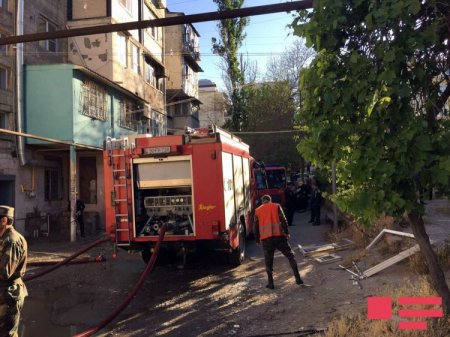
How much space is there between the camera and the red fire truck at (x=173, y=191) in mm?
8891

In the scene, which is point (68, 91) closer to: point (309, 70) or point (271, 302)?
point (271, 302)

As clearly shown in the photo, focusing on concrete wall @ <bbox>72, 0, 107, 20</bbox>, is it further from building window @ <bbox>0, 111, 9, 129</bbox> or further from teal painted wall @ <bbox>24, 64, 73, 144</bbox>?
building window @ <bbox>0, 111, 9, 129</bbox>

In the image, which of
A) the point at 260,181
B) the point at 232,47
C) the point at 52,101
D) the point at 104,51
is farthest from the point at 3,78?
the point at 232,47

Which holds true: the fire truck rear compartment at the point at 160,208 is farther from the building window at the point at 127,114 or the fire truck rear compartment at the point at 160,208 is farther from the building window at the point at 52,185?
the building window at the point at 127,114

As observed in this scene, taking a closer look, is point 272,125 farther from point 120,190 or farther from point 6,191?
point 120,190

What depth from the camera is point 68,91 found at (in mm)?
17609

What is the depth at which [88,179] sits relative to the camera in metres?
22.0

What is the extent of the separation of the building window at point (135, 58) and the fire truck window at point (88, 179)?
590cm

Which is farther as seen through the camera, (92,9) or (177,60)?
(177,60)

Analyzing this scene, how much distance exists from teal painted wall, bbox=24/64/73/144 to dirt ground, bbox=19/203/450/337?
791 cm

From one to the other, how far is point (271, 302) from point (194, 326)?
4.91ft

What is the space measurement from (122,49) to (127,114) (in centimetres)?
327

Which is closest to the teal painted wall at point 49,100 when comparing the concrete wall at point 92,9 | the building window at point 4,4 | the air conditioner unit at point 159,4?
the building window at point 4,4

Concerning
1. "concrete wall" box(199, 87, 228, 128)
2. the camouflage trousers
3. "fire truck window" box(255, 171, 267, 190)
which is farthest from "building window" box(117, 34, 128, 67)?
"concrete wall" box(199, 87, 228, 128)
